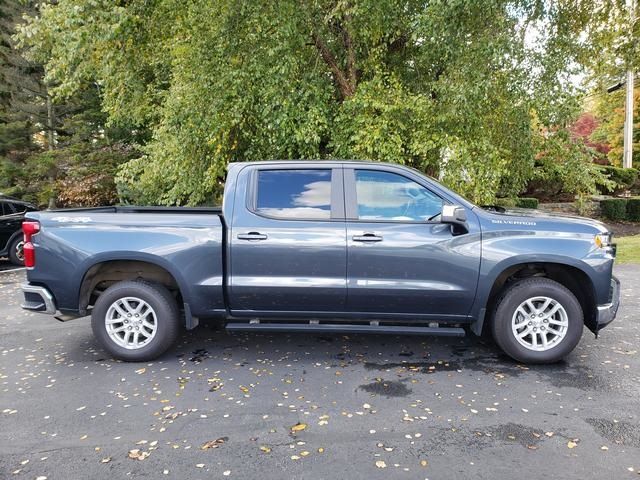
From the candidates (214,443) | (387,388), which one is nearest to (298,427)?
(214,443)

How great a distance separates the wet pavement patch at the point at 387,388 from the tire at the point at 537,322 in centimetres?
112

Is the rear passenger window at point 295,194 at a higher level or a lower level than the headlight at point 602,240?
higher

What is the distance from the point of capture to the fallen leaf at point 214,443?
10.2 feet

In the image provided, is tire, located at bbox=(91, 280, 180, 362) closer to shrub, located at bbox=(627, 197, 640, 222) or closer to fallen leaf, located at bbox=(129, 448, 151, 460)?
fallen leaf, located at bbox=(129, 448, 151, 460)

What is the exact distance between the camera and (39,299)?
15.1 ft

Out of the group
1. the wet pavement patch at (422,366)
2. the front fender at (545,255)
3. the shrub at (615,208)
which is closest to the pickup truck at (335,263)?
the front fender at (545,255)

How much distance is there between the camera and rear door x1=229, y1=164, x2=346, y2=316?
14.7 feet

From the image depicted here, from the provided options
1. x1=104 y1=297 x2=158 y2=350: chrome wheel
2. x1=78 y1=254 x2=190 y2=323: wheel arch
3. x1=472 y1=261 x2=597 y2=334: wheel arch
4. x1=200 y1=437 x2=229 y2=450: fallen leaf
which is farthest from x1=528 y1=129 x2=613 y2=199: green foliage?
x1=200 y1=437 x2=229 y2=450: fallen leaf

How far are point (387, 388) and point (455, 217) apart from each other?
158cm

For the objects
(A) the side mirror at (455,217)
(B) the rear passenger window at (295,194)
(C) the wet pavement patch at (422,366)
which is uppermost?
(B) the rear passenger window at (295,194)

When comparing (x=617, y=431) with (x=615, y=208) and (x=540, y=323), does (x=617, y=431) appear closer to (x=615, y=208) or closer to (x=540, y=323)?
(x=540, y=323)

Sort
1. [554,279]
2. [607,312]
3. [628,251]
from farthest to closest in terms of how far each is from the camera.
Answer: [628,251] → [554,279] → [607,312]

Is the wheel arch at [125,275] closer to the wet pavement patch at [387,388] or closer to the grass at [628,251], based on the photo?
the wet pavement patch at [387,388]

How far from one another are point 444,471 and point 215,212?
345cm
